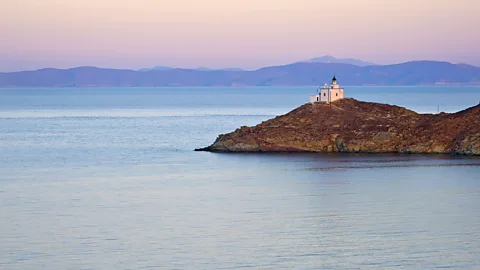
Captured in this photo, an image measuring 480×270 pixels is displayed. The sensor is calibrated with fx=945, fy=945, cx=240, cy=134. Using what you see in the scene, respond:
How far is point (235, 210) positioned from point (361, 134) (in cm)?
2681

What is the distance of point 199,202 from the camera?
4028 cm

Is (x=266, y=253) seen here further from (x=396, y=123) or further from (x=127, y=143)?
(x=127, y=143)

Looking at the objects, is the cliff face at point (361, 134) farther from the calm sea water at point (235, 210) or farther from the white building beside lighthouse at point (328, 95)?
the white building beside lighthouse at point (328, 95)

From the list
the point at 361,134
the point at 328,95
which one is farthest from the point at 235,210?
the point at 328,95

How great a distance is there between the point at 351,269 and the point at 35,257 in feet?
31.4

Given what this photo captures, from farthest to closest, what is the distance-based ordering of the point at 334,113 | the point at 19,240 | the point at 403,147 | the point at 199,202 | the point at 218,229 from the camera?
the point at 334,113
the point at 403,147
the point at 199,202
the point at 218,229
the point at 19,240

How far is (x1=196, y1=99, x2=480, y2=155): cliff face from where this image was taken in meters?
60.7

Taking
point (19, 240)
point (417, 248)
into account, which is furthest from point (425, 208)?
point (19, 240)

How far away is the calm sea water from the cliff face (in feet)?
7.16

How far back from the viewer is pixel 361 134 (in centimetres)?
6309

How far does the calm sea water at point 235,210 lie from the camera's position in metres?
28.8

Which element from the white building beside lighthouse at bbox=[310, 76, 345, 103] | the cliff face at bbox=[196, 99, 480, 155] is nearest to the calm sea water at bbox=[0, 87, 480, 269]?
the cliff face at bbox=[196, 99, 480, 155]

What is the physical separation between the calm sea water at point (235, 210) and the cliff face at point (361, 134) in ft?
7.16

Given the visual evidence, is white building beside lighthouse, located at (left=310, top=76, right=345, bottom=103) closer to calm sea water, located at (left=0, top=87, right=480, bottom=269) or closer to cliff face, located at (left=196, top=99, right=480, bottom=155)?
cliff face, located at (left=196, top=99, right=480, bottom=155)
